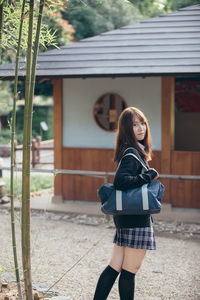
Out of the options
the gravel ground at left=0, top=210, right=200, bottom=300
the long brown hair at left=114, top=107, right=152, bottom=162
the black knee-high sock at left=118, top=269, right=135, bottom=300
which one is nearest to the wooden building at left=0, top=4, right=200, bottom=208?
the gravel ground at left=0, top=210, right=200, bottom=300

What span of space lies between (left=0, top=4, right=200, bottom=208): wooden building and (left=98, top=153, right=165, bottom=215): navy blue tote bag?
464 cm

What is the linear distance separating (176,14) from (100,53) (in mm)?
2135

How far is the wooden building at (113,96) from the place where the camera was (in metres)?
8.29

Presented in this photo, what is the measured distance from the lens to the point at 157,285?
4.65 meters

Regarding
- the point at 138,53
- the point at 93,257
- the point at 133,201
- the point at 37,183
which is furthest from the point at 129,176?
the point at 37,183

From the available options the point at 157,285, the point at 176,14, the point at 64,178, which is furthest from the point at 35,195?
Answer: the point at 157,285

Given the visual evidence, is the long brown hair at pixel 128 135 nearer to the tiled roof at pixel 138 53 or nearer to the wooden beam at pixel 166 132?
the tiled roof at pixel 138 53

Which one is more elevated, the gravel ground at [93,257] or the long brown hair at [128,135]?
the long brown hair at [128,135]

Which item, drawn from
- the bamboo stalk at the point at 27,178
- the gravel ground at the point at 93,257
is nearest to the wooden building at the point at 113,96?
the gravel ground at the point at 93,257

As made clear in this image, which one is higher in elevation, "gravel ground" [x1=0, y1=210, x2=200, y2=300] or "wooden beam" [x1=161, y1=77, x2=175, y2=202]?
"wooden beam" [x1=161, y1=77, x2=175, y2=202]

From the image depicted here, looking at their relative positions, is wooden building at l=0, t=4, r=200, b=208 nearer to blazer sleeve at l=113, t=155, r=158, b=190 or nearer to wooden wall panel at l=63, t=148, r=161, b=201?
wooden wall panel at l=63, t=148, r=161, b=201

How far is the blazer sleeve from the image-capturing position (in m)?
3.32

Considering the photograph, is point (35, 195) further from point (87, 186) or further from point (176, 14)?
point (176, 14)

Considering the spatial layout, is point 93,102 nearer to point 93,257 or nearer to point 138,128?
point 93,257
